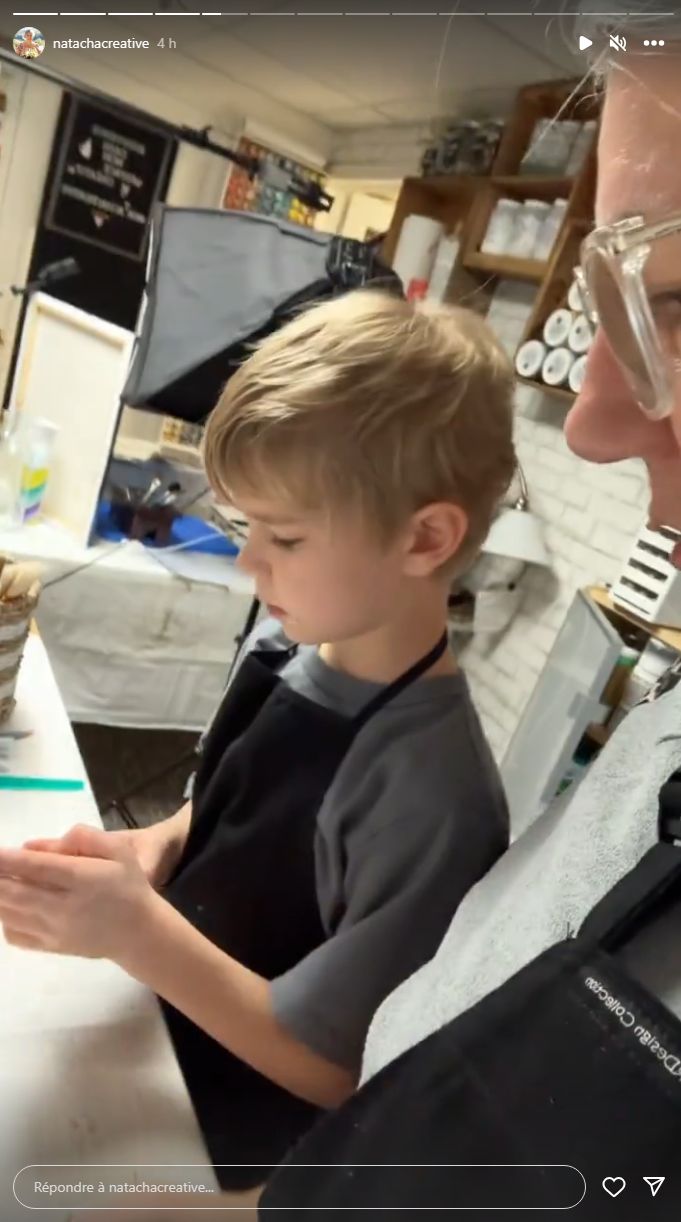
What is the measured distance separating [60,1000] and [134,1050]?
0.16 ft

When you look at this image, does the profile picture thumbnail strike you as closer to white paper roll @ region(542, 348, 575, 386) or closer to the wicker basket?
the wicker basket

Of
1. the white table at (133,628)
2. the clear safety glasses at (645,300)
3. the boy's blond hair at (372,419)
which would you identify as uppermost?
the clear safety glasses at (645,300)

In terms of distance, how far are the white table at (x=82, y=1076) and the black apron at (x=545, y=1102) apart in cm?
10

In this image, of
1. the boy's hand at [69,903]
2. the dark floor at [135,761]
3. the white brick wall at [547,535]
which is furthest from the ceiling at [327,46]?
the dark floor at [135,761]

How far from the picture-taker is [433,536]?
491 mm

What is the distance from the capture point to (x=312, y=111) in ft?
4.90

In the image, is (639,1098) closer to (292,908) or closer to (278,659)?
(292,908)

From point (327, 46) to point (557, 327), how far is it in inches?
40.6

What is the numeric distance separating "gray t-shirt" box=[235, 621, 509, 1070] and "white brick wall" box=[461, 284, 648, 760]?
1162 millimetres

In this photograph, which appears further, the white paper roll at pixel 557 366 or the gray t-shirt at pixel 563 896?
the white paper roll at pixel 557 366

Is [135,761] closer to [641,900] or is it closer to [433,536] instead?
[433,536]

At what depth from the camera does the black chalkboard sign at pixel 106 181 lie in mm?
1583

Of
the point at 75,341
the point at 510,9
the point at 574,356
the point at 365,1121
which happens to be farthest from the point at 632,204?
the point at 574,356

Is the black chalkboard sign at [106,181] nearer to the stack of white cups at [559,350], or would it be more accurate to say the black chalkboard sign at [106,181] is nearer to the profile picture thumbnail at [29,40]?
the stack of white cups at [559,350]
